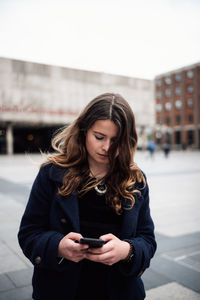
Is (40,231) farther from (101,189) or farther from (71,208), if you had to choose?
(101,189)

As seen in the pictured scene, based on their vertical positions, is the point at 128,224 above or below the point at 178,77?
below

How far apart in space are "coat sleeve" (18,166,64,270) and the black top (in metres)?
0.17

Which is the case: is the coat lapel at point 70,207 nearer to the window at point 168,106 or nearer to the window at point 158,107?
the window at point 168,106

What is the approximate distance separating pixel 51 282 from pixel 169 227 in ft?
13.3

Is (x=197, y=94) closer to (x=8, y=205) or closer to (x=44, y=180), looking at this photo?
(x=8, y=205)

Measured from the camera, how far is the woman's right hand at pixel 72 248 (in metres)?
1.23

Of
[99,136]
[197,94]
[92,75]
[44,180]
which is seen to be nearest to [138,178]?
[99,136]

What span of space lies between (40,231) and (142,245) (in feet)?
1.74

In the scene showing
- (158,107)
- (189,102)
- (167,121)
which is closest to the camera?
Result: (189,102)

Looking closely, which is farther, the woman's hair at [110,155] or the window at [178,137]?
the window at [178,137]

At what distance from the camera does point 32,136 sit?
4825 cm

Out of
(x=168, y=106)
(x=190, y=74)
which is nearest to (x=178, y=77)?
(x=190, y=74)

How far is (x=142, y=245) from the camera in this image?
56.6 inches

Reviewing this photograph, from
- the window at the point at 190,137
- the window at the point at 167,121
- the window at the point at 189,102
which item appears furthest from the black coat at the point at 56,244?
the window at the point at 167,121
